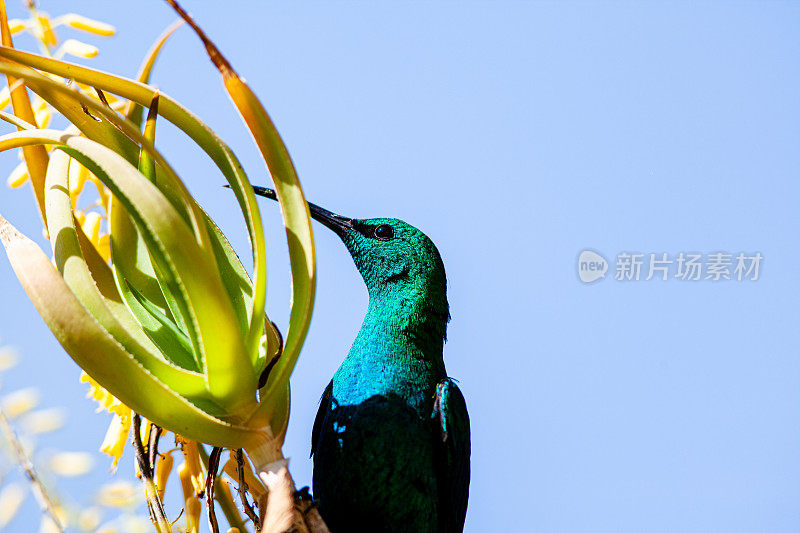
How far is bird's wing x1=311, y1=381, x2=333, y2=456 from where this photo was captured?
212cm

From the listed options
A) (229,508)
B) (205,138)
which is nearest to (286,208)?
(205,138)

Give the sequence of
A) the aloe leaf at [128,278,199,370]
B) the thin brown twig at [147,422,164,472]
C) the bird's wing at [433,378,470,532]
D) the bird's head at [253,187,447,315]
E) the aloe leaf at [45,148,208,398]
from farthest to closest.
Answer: the bird's head at [253,187,447,315], the bird's wing at [433,378,470,532], the thin brown twig at [147,422,164,472], the aloe leaf at [128,278,199,370], the aloe leaf at [45,148,208,398]

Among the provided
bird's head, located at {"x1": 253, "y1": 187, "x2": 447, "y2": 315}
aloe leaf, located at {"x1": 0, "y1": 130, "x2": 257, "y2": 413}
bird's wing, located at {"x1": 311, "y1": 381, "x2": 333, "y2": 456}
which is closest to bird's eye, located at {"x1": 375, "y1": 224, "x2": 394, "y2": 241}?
bird's head, located at {"x1": 253, "y1": 187, "x2": 447, "y2": 315}

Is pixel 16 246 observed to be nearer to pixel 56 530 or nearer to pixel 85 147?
pixel 85 147

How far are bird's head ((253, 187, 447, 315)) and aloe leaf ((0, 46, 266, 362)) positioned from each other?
81 cm

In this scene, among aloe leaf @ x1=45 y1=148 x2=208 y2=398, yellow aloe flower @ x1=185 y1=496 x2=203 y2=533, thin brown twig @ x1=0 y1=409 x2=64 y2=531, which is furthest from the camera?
yellow aloe flower @ x1=185 y1=496 x2=203 y2=533

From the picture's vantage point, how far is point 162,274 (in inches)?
58.7

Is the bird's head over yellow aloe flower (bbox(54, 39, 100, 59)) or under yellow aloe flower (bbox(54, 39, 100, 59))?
under

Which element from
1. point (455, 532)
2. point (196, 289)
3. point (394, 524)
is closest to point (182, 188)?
point (196, 289)

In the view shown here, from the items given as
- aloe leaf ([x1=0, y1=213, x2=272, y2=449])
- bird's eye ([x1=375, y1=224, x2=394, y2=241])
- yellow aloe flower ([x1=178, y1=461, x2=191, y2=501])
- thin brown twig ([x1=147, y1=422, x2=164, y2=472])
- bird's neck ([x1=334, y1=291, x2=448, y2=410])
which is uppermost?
bird's eye ([x1=375, y1=224, x2=394, y2=241])

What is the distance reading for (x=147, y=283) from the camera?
159 centimetres

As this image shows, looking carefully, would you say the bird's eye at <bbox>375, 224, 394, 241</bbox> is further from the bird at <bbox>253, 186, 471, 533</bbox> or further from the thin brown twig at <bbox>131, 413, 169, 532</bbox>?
the thin brown twig at <bbox>131, 413, 169, 532</bbox>

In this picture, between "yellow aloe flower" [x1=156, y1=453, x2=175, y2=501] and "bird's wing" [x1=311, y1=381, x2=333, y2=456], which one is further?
"bird's wing" [x1=311, y1=381, x2=333, y2=456]

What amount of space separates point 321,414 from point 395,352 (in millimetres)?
284
